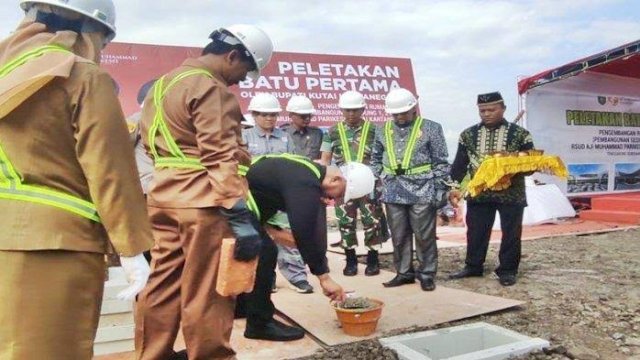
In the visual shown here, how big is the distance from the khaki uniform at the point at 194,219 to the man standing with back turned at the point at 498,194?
2.95 m

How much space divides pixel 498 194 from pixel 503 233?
13.9 inches

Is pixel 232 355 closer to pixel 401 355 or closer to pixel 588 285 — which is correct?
pixel 401 355

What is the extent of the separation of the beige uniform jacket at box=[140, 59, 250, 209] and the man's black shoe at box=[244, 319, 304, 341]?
1.20m

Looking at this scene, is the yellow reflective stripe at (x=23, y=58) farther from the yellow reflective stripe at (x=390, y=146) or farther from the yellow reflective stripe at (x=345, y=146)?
the yellow reflective stripe at (x=345, y=146)

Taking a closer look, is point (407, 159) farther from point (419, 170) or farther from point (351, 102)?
point (351, 102)

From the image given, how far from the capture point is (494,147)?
513cm

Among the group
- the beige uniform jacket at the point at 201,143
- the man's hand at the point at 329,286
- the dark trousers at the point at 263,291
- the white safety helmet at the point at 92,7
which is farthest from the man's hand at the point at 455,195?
the white safety helmet at the point at 92,7

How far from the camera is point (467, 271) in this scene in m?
5.44

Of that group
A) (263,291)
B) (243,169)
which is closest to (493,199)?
(263,291)

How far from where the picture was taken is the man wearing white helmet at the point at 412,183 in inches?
193

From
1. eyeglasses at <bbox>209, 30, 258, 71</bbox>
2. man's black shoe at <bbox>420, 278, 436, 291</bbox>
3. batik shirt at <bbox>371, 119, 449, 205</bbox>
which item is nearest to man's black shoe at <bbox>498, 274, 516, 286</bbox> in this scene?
man's black shoe at <bbox>420, 278, 436, 291</bbox>

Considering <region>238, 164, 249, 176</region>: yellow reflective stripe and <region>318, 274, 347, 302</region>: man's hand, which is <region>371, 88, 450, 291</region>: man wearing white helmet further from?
<region>238, 164, 249, 176</region>: yellow reflective stripe

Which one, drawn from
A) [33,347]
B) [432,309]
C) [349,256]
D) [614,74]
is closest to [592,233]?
[614,74]

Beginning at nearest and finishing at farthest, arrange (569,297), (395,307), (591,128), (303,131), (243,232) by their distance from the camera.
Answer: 1. (243,232)
2. (395,307)
3. (569,297)
4. (303,131)
5. (591,128)
